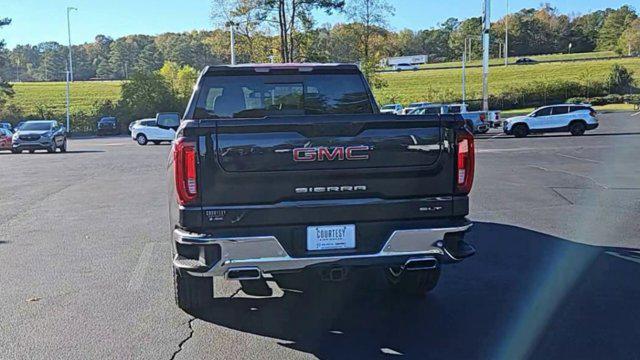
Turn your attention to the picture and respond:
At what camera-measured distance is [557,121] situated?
3350 centimetres

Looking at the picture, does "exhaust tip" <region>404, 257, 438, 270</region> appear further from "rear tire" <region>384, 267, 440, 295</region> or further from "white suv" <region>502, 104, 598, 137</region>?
"white suv" <region>502, 104, 598, 137</region>

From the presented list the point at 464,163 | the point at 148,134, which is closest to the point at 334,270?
the point at 464,163

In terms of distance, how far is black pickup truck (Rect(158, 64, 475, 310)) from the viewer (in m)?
4.54

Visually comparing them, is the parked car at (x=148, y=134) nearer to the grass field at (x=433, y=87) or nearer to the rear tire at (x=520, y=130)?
the rear tire at (x=520, y=130)

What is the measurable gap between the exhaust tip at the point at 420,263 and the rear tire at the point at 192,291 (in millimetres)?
1645

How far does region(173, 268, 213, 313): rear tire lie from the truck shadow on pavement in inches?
5.7

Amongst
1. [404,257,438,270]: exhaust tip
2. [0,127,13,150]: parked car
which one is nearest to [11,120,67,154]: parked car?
[0,127,13,150]: parked car

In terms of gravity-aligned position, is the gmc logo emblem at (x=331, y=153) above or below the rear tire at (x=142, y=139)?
above

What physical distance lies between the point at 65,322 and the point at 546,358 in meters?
3.69

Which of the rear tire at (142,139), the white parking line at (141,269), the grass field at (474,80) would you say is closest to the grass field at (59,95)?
the grass field at (474,80)

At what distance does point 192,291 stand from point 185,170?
4.47 ft

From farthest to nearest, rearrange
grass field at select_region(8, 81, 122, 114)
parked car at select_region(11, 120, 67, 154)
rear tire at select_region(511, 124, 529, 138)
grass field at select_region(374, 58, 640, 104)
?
grass field at select_region(8, 81, 122, 114), grass field at select_region(374, 58, 640, 104), rear tire at select_region(511, 124, 529, 138), parked car at select_region(11, 120, 67, 154)

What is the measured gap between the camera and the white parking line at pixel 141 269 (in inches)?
258

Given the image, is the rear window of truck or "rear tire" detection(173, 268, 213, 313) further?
the rear window of truck
